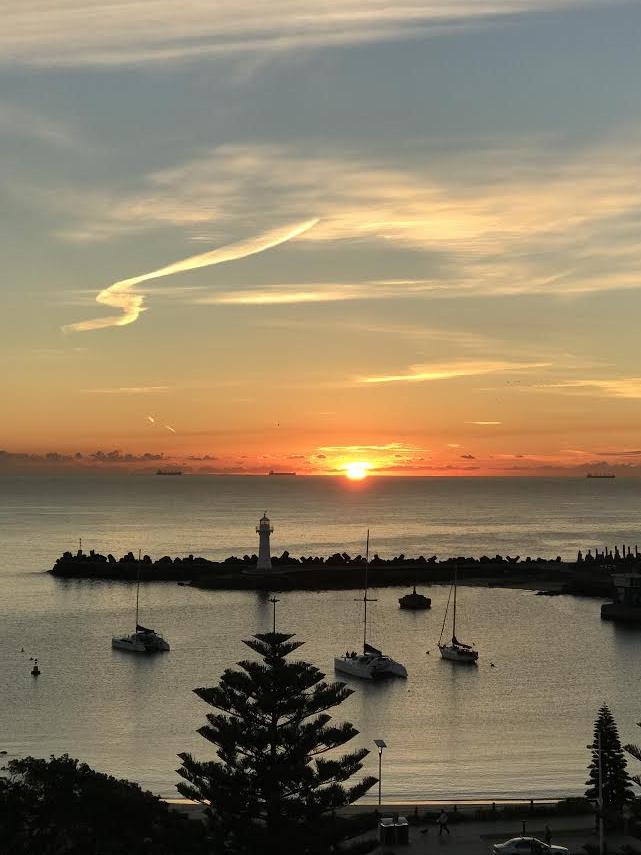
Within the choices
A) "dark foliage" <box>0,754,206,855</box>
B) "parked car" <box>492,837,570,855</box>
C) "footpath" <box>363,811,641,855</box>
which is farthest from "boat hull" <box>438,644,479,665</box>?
"dark foliage" <box>0,754,206,855</box>

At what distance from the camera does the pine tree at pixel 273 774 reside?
66.9 ft

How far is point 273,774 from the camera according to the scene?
68.3ft

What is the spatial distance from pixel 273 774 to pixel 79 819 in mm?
3754

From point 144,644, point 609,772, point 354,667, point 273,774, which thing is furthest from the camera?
point 144,644

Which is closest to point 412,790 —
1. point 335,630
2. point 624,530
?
point 335,630

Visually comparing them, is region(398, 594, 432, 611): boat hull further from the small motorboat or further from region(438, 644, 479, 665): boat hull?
region(438, 644, 479, 665): boat hull

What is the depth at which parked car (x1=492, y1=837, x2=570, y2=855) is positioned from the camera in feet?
72.4

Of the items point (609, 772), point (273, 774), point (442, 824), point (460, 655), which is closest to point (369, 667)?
point (460, 655)

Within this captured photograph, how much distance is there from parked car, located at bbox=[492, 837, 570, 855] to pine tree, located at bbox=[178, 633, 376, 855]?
3.17m

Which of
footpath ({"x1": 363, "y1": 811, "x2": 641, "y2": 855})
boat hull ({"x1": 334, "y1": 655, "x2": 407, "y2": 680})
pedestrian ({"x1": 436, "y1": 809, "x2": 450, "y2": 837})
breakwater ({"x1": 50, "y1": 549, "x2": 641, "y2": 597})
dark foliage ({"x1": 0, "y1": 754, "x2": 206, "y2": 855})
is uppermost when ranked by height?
breakwater ({"x1": 50, "y1": 549, "x2": 641, "y2": 597})

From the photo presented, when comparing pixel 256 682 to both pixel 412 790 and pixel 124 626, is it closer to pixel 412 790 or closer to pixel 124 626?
pixel 412 790

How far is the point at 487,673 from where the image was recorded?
51.4 meters

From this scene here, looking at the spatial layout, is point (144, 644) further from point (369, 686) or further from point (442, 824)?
point (442, 824)

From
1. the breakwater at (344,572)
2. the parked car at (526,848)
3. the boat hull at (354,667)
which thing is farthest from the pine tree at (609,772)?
the breakwater at (344,572)
